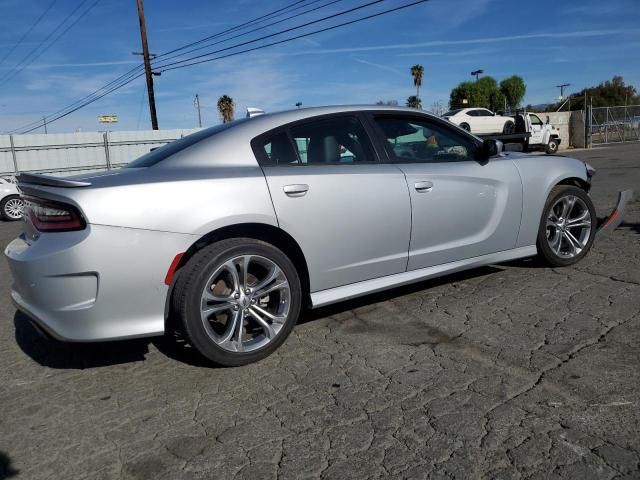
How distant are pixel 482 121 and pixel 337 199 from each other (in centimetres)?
2635

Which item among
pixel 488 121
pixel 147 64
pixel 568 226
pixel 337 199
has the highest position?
pixel 147 64

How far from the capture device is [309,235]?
3.35 m

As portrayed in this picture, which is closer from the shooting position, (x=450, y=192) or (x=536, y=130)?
(x=450, y=192)

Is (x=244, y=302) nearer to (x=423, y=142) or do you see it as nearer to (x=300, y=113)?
(x=300, y=113)

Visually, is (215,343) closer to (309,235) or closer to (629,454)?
(309,235)

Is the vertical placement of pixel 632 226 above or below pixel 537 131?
below

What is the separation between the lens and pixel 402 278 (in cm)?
382

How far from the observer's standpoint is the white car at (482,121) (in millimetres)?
27344

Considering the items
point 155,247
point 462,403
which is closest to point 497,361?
point 462,403

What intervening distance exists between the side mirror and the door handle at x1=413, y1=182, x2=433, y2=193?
680mm

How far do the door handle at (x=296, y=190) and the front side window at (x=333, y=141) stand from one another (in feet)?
0.82

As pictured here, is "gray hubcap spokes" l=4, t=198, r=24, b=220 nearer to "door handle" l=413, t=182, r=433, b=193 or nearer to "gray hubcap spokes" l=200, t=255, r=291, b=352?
"gray hubcap spokes" l=200, t=255, r=291, b=352

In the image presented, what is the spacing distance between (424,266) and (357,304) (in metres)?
0.65

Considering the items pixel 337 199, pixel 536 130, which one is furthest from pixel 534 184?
pixel 536 130
